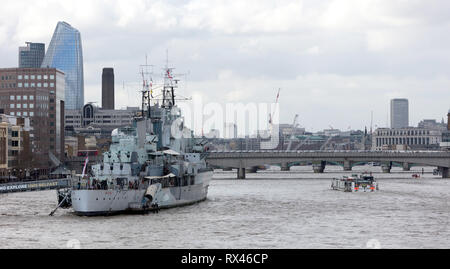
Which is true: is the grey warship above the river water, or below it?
above

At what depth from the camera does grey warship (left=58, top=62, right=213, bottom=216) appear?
273ft

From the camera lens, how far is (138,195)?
86875 millimetres

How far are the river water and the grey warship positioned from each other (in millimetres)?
1800

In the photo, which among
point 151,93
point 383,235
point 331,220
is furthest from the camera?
point 151,93

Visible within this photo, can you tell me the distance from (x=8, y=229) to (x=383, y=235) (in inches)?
1281

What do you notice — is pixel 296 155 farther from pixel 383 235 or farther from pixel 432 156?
pixel 383 235

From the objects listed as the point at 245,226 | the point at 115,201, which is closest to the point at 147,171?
the point at 115,201

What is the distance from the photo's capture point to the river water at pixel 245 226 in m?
63.3

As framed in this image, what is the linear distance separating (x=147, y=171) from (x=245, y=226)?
2090 cm

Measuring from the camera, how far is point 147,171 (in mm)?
92562

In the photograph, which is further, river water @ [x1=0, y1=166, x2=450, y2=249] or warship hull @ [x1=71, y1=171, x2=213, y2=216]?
warship hull @ [x1=71, y1=171, x2=213, y2=216]

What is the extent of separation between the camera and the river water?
63281 millimetres

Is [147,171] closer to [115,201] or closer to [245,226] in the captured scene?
[115,201]
